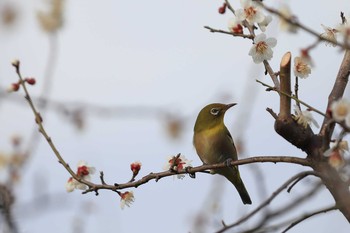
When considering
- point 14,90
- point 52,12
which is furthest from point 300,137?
point 52,12

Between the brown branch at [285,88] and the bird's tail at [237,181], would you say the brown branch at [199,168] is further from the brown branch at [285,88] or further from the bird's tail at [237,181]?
the bird's tail at [237,181]

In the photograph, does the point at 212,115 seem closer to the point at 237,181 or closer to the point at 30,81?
the point at 237,181

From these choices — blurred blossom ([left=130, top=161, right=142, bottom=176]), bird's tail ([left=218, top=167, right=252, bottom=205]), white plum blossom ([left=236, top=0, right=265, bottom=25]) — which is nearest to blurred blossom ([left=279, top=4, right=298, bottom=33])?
white plum blossom ([left=236, top=0, right=265, bottom=25])

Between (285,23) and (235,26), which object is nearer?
(285,23)

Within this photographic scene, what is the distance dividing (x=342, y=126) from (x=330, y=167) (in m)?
0.36

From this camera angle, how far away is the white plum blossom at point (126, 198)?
3762 millimetres

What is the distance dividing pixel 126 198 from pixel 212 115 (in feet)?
6.77

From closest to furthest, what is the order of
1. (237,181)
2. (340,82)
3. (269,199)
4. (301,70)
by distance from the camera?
(269,199), (340,82), (301,70), (237,181)

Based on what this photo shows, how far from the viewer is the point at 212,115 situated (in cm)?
567

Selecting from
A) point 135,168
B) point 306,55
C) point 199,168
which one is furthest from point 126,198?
point 306,55

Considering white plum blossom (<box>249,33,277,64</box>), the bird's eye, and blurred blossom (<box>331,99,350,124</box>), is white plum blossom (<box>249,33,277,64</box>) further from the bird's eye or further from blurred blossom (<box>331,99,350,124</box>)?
the bird's eye

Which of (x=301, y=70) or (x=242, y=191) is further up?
(x=242, y=191)

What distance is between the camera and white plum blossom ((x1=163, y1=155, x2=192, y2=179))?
3.67m

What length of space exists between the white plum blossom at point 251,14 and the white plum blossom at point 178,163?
0.91 m
